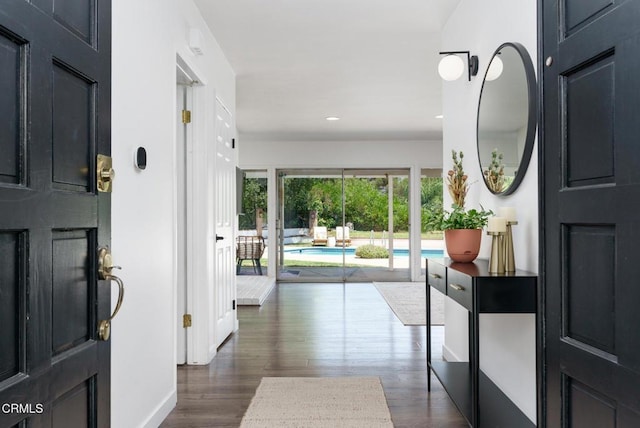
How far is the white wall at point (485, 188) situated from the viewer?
2250 millimetres

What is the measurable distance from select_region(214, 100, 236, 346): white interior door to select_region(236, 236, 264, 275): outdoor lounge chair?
3820mm

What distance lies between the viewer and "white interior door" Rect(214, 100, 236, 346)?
13.3 feet

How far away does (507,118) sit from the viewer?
2510 millimetres

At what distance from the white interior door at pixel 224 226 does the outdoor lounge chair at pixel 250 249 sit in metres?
3.82

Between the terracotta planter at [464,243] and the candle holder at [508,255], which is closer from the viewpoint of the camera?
the candle holder at [508,255]

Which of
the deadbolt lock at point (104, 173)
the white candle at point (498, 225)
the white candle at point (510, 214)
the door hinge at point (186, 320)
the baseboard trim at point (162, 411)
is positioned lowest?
the baseboard trim at point (162, 411)

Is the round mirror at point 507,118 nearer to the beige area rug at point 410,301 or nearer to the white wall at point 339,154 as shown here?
the beige area rug at point 410,301

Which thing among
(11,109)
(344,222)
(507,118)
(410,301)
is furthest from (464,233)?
(344,222)

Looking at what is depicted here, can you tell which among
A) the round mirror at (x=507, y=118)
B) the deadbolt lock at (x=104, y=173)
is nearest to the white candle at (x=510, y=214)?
the round mirror at (x=507, y=118)

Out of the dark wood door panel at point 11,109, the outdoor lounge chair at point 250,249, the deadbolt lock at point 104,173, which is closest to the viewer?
the dark wood door panel at point 11,109

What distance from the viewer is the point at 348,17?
3459mm

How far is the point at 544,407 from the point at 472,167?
1.94m

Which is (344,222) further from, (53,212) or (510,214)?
(53,212)

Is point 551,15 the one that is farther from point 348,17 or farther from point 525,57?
point 348,17
